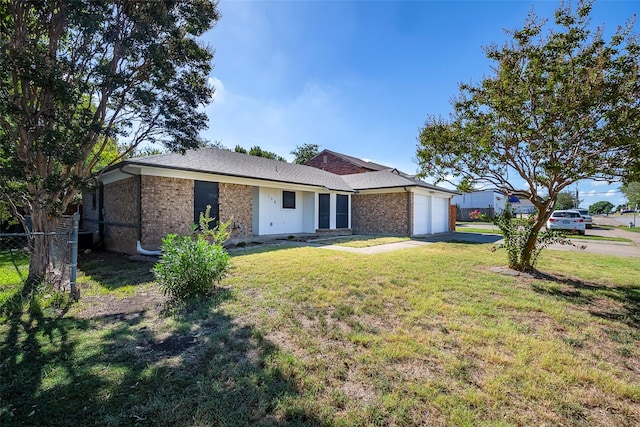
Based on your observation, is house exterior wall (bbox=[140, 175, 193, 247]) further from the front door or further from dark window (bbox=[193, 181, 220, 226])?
the front door

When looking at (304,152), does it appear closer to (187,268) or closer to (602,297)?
(187,268)

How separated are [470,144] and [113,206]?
12.9m

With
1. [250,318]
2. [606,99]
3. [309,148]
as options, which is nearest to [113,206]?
[250,318]

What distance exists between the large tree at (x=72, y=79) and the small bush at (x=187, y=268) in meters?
2.63

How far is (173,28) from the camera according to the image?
20.6 feet

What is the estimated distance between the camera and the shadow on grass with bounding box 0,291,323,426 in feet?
7.22

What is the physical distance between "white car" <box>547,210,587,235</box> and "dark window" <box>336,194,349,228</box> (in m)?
13.0

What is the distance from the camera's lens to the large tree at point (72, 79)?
5023mm

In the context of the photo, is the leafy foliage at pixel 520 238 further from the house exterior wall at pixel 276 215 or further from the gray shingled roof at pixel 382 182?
the house exterior wall at pixel 276 215

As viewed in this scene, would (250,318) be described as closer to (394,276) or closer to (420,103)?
(394,276)

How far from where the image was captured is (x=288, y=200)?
14.7 metres

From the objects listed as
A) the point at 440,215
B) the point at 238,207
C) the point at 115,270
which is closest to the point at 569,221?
the point at 440,215

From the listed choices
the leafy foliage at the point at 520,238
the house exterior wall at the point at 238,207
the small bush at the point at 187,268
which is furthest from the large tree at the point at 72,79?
the leafy foliage at the point at 520,238

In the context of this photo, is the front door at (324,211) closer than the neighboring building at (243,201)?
No
